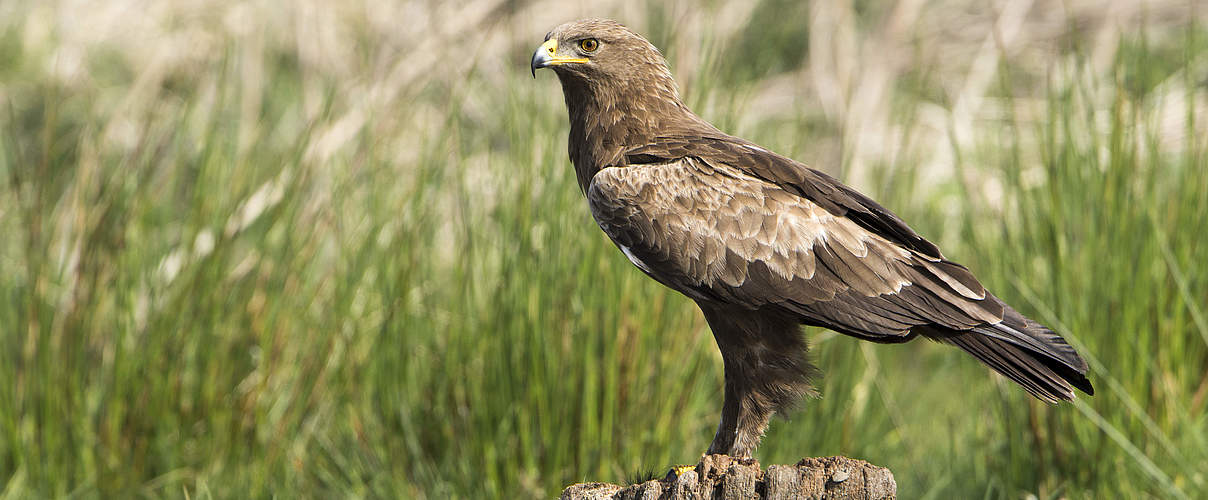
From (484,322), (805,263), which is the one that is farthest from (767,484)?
(484,322)

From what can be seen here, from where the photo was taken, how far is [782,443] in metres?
4.58

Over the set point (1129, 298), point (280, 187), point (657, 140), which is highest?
point (657, 140)

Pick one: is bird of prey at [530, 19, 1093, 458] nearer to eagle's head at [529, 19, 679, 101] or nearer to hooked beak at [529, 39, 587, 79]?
eagle's head at [529, 19, 679, 101]

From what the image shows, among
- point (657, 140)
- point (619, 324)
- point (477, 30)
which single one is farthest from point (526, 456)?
point (477, 30)

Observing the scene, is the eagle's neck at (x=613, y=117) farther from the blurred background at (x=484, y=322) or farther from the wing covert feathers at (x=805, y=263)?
the blurred background at (x=484, y=322)

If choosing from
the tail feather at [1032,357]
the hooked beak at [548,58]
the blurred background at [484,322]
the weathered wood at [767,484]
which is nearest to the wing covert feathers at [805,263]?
the tail feather at [1032,357]

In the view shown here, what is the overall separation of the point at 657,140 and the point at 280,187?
204cm

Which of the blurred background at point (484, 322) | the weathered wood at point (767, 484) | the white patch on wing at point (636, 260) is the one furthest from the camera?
the blurred background at point (484, 322)

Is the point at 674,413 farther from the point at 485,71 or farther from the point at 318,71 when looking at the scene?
the point at 318,71

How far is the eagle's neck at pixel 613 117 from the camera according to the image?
11.9ft

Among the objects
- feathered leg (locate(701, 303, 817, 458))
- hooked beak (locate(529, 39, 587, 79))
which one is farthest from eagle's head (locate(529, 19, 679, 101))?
feathered leg (locate(701, 303, 817, 458))

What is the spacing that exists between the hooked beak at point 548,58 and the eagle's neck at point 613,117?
0.07 m

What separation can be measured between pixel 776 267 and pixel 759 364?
29cm

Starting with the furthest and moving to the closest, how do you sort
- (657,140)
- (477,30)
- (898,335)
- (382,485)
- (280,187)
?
(477,30)
(280,187)
(382,485)
(657,140)
(898,335)
